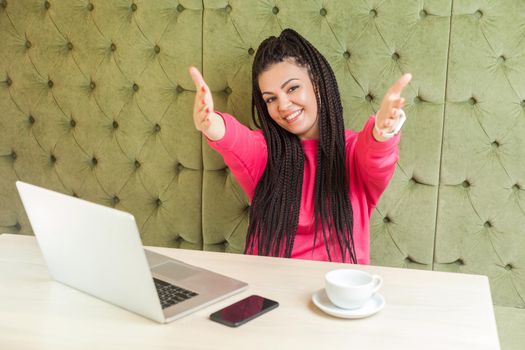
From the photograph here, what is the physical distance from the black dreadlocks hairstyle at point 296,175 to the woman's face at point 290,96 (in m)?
0.02

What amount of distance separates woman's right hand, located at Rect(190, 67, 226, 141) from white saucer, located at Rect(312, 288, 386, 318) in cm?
50

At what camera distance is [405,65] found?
5.28ft

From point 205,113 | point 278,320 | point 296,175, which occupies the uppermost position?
point 205,113

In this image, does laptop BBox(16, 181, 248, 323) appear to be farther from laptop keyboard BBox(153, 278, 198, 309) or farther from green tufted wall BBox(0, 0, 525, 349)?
green tufted wall BBox(0, 0, 525, 349)

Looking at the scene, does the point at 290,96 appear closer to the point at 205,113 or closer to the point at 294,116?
the point at 294,116

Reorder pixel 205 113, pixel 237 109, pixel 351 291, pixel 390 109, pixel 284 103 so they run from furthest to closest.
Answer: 1. pixel 237 109
2. pixel 284 103
3. pixel 205 113
4. pixel 390 109
5. pixel 351 291

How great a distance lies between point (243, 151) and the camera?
1.50 m

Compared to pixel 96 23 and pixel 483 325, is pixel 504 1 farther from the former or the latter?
pixel 96 23

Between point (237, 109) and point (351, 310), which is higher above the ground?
point (237, 109)

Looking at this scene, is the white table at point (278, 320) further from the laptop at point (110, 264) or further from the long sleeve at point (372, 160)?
the long sleeve at point (372, 160)

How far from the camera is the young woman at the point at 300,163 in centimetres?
149

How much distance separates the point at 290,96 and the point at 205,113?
280 mm

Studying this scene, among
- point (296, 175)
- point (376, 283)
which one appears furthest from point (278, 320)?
point (296, 175)

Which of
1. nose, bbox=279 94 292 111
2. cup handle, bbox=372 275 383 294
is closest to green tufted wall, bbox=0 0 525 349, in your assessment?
nose, bbox=279 94 292 111
